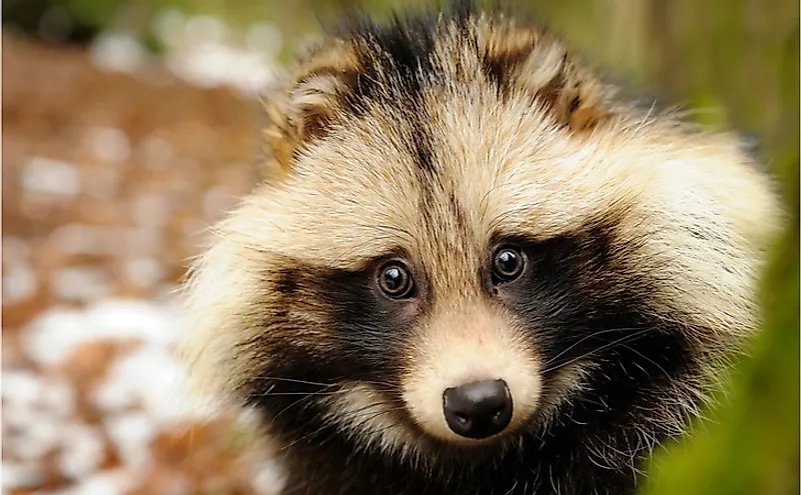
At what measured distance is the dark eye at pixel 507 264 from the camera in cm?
216

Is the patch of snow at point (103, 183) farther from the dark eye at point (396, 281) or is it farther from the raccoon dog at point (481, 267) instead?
the dark eye at point (396, 281)

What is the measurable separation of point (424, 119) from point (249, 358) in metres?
0.82

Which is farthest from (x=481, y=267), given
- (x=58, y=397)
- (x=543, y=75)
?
(x=58, y=397)

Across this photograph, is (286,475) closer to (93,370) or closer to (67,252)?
(93,370)

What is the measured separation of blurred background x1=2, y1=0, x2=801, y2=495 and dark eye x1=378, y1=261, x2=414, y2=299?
0.70 m

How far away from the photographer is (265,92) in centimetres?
294

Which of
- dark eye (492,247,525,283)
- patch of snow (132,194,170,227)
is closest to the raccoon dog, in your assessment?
dark eye (492,247,525,283)

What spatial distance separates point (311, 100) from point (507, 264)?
0.71 meters

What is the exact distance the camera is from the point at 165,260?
6.16 m

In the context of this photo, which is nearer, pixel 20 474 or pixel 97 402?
pixel 20 474

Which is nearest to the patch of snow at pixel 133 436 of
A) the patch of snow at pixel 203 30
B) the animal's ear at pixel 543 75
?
the animal's ear at pixel 543 75

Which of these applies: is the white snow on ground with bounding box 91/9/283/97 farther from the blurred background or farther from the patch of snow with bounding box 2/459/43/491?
the patch of snow with bounding box 2/459/43/491

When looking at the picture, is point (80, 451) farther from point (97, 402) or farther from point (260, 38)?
point (260, 38)

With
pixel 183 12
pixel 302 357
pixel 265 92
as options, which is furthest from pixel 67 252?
pixel 183 12
